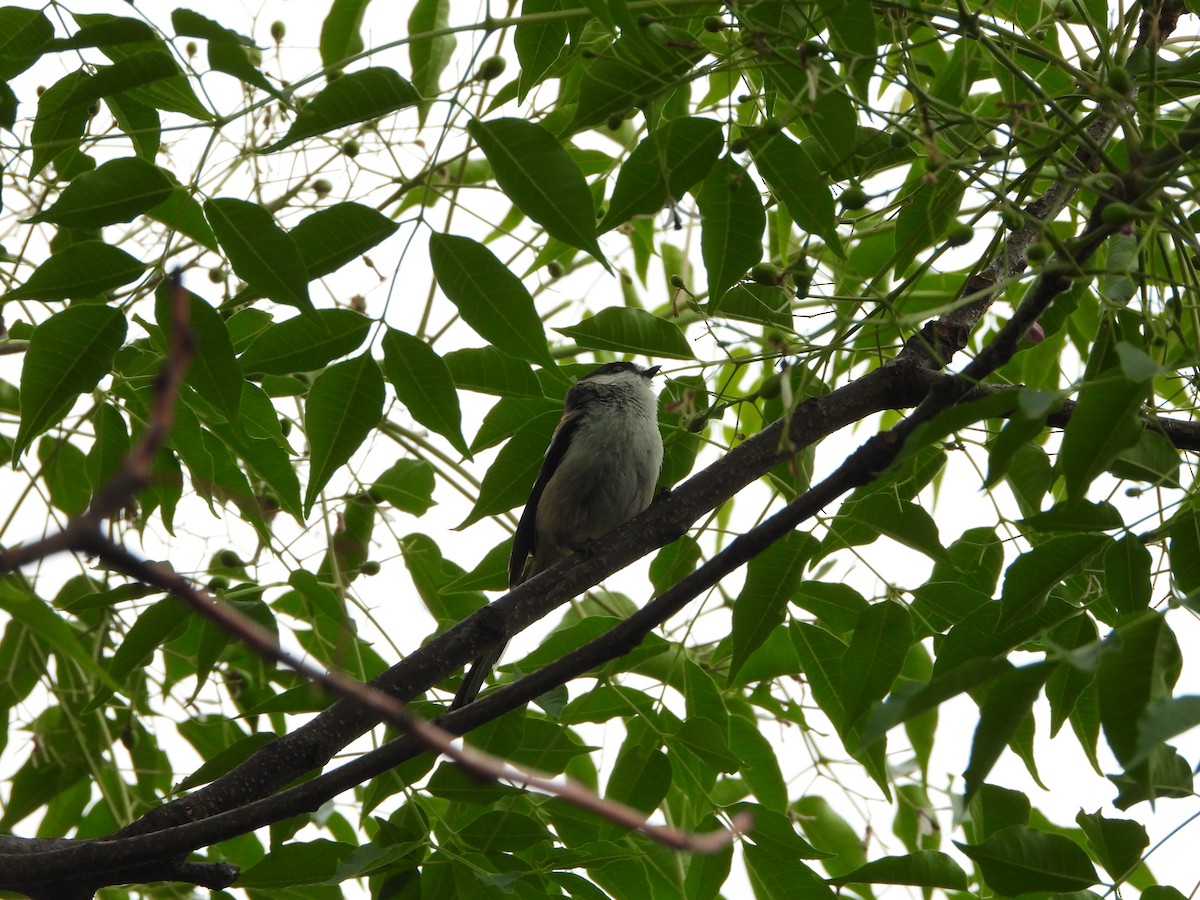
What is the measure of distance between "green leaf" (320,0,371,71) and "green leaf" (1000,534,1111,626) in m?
2.59

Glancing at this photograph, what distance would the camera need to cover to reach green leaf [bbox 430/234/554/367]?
2.75 metres

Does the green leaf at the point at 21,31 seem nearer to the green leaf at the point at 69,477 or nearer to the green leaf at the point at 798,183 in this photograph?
the green leaf at the point at 69,477

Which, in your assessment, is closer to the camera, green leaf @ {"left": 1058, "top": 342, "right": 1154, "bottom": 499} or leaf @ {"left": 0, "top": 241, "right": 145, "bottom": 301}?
green leaf @ {"left": 1058, "top": 342, "right": 1154, "bottom": 499}

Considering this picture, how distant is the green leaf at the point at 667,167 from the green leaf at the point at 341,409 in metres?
0.75

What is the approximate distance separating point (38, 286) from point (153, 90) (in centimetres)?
54

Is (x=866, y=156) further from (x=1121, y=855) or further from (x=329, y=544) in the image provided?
(x=329, y=544)

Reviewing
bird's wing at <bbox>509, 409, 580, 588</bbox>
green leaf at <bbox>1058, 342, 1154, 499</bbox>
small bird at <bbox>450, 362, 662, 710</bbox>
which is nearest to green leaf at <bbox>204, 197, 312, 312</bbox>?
green leaf at <bbox>1058, 342, 1154, 499</bbox>

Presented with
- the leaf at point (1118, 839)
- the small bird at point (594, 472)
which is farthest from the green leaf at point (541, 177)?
the small bird at point (594, 472)

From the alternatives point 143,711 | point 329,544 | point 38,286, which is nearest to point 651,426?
point 329,544

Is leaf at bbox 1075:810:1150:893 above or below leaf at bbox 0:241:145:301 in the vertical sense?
below

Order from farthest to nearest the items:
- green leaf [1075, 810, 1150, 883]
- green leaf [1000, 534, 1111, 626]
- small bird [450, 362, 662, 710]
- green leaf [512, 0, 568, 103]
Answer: small bird [450, 362, 662, 710] → green leaf [512, 0, 568, 103] → green leaf [1075, 810, 1150, 883] → green leaf [1000, 534, 1111, 626]

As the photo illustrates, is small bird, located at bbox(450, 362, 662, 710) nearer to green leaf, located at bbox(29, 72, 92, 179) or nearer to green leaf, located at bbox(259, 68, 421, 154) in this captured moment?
green leaf, located at bbox(29, 72, 92, 179)

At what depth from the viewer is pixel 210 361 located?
277cm

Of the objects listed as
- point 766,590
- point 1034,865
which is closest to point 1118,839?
point 1034,865
